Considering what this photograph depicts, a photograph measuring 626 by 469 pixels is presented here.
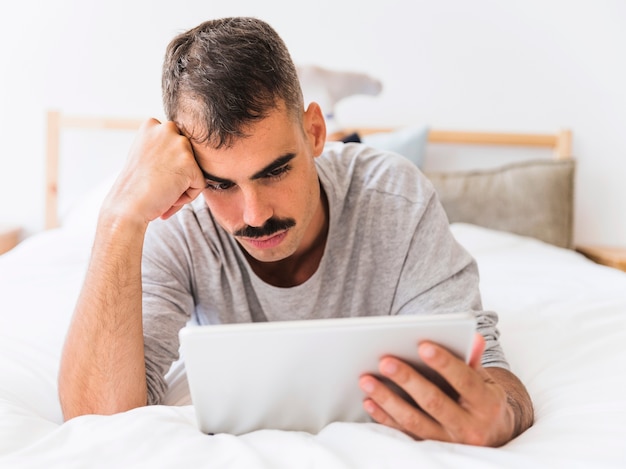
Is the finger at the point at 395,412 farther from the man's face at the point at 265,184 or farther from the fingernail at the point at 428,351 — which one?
the man's face at the point at 265,184

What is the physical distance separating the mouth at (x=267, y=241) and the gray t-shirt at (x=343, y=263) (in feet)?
0.43

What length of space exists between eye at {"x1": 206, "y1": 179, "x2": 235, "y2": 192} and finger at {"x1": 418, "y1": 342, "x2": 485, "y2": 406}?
415 mm

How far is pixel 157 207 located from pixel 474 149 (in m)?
1.77

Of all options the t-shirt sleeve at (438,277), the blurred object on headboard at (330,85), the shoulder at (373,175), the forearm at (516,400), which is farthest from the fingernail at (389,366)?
the blurred object on headboard at (330,85)

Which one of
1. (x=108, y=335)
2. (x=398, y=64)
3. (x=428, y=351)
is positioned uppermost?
(x=398, y=64)

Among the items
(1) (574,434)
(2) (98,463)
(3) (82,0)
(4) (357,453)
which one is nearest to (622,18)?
(3) (82,0)

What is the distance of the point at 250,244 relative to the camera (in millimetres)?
957

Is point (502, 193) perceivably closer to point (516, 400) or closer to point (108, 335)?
point (516, 400)

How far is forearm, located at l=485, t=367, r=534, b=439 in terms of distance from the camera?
0.77 meters

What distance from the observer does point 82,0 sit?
7.57 ft

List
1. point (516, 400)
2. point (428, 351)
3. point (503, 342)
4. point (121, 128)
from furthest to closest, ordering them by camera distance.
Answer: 1. point (121, 128)
2. point (503, 342)
3. point (516, 400)
4. point (428, 351)

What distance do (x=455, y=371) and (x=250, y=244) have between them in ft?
1.36

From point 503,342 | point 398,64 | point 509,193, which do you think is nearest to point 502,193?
point 509,193

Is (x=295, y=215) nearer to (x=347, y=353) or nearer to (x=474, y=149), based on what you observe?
(x=347, y=353)
